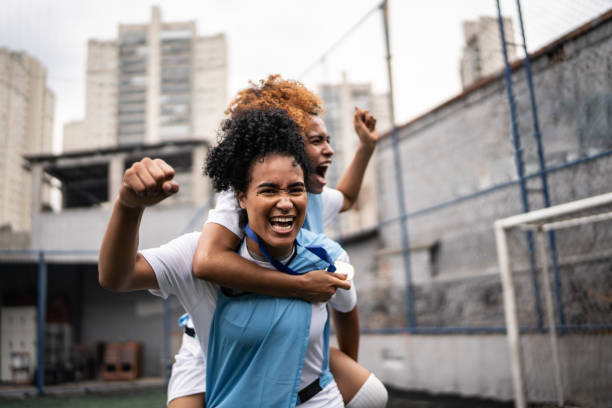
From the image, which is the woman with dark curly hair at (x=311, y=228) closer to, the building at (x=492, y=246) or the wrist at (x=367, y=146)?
the wrist at (x=367, y=146)

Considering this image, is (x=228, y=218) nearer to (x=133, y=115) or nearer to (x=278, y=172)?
(x=278, y=172)

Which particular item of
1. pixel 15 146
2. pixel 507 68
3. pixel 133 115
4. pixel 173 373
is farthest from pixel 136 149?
pixel 133 115

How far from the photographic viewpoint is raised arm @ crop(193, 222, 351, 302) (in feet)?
5.23

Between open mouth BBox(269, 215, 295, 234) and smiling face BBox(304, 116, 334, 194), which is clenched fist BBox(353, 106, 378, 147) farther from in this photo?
open mouth BBox(269, 215, 295, 234)

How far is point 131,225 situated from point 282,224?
479 mm

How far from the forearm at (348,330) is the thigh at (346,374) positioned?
6cm

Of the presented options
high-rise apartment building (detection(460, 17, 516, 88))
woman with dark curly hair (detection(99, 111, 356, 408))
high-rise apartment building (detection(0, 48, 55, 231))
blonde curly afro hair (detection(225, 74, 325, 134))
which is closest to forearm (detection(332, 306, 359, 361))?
woman with dark curly hair (detection(99, 111, 356, 408))

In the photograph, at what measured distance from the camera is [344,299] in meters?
1.96

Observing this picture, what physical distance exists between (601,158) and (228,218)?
472 centimetres

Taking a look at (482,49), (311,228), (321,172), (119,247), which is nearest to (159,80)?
(482,49)

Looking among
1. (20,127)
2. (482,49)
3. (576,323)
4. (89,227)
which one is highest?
(20,127)

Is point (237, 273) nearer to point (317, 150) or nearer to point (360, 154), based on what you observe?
point (317, 150)

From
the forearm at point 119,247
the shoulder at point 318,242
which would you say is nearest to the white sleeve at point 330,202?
the shoulder at point 318,242

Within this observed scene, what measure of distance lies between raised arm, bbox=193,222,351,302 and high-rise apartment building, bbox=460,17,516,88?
495 centimetres
